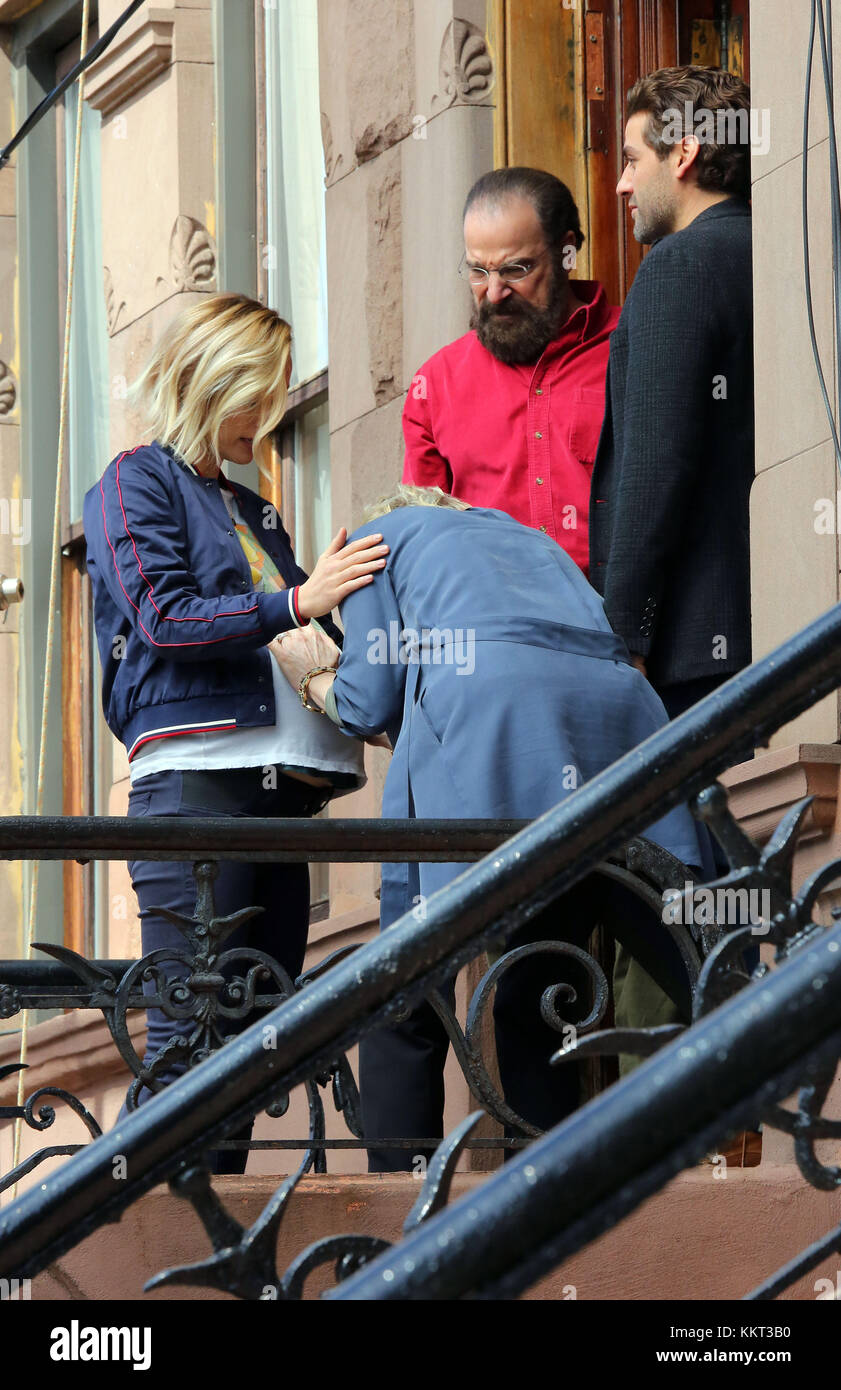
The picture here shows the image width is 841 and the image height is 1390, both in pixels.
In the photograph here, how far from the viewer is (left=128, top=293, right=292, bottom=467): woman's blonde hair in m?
4.79

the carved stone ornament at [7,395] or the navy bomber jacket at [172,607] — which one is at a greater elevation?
the carved stone ornament at [7,395]

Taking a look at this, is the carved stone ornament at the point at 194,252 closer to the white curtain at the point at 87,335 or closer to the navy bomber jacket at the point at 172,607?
the white curtain at the point at 87,335

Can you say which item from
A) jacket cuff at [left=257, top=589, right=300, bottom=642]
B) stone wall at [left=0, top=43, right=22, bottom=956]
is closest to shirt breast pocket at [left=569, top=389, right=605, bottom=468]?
jacket cuff at [left=257, top=589, right=300, bottom=642]

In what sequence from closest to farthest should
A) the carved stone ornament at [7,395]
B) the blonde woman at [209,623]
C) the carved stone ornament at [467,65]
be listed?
the blonde woman at [209,623]
the carved stone ornament at [467,65]
the carved stone ornament at [7,395]

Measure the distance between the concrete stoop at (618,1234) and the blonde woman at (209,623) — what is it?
1.60 ft

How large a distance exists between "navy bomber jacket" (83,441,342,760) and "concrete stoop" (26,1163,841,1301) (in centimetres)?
108

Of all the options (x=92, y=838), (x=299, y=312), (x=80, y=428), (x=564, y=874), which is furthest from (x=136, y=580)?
(x=80, y=428)

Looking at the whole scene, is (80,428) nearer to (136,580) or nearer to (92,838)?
(136,580)

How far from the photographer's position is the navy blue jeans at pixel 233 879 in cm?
442

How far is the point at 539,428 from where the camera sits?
5.14 m

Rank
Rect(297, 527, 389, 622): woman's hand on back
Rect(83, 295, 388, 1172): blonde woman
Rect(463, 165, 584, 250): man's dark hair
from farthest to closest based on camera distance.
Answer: Rect(463, 165, 584, 250): man's dark hair, Rect(83, 295, 388, 1172): blonde woman, Rect(297, 527, 389, 622): woman's hand on back

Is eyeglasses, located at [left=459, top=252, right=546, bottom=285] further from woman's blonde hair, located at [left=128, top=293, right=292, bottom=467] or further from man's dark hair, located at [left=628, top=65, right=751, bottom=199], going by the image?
woman's blonde hair, located at [left=128, top=293, right=292, bottom=467]

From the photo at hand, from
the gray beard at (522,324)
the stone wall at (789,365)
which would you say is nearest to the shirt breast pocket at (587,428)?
the gray beard at (522,324)
